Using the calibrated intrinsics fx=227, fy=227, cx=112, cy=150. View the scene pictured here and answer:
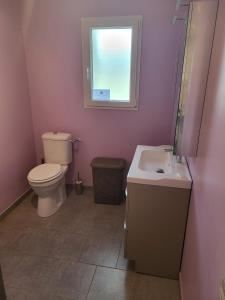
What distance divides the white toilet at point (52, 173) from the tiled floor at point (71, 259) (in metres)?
0.15

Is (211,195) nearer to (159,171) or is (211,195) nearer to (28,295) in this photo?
(159,171)

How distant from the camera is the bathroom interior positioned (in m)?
1.35

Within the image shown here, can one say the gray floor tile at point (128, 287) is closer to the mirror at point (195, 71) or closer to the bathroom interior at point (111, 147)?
the bathroom interior at point (111, 147)

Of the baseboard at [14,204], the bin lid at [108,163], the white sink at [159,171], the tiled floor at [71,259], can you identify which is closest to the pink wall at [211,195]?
the white sink at [159,171]

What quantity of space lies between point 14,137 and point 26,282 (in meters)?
1.50

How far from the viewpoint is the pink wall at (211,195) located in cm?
93

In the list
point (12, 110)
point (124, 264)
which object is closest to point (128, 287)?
point (124, 264)

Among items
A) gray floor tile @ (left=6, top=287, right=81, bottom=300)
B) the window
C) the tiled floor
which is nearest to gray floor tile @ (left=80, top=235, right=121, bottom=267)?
the tiled floor

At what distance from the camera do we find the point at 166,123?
2.60 meters

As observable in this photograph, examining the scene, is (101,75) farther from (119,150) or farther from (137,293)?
(137,293)

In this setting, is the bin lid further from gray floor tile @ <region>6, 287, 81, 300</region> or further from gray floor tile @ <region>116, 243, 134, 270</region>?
gray floor tile @ <region>6, 287, 81, 300</region>

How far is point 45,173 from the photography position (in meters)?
2.49

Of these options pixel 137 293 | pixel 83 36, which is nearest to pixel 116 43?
pixel 83 36

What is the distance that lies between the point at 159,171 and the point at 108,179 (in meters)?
0.88
